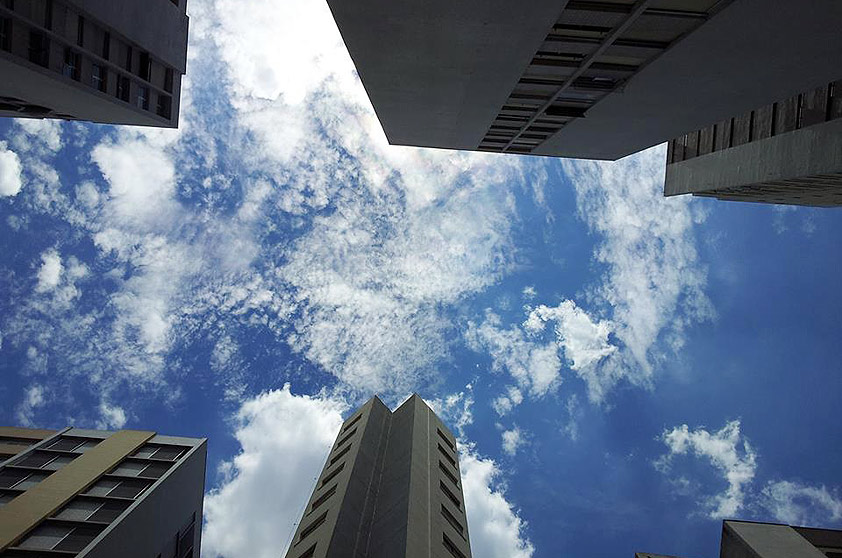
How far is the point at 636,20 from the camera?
18.5m

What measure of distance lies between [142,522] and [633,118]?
4303 cm

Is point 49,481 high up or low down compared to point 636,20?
down

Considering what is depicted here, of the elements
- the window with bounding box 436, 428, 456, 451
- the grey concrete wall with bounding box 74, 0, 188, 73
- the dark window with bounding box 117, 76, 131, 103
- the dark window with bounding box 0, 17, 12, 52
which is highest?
the grey concrete wall with bounding box 74, 0, 188, 73

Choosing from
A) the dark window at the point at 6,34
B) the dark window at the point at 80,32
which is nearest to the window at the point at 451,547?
the dark window at the point at 6,34

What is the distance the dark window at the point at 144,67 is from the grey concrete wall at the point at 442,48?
23.6 metres

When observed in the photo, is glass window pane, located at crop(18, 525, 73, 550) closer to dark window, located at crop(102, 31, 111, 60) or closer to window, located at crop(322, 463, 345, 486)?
window, located at crop(322, 463, 345, 486)

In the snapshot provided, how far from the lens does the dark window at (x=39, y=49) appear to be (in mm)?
31689

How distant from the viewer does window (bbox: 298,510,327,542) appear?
40.1 m

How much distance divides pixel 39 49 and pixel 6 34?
2.86 m

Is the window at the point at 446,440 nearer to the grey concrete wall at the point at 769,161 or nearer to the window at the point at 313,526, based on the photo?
the window at the point at 313,526

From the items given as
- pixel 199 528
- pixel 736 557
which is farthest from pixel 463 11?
pixel 199 528

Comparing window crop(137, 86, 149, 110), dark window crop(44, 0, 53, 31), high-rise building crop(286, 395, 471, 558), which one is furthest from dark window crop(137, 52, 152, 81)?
high-rise building crop(286, 395, 471, 558)

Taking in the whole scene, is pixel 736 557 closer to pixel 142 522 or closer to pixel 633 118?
pixel 633 118

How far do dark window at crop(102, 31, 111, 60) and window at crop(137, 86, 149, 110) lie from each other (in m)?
5.50
